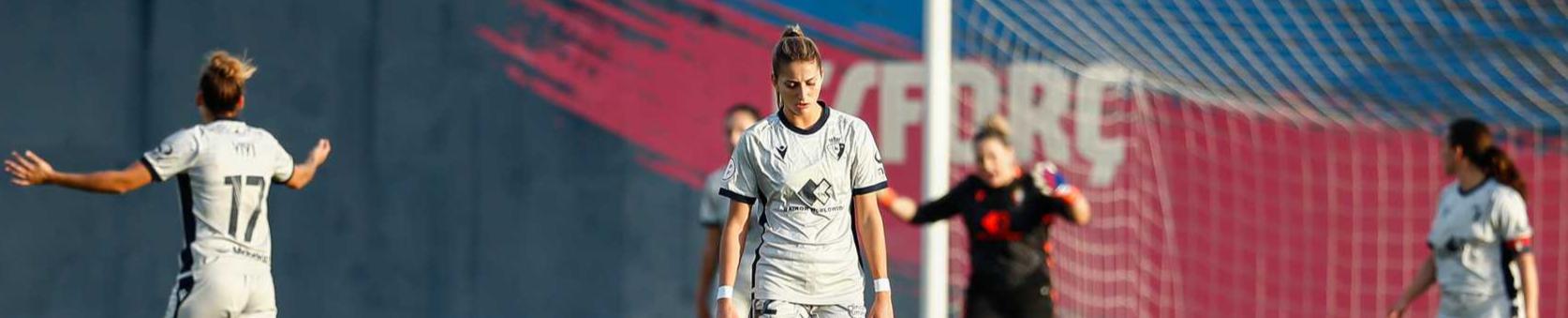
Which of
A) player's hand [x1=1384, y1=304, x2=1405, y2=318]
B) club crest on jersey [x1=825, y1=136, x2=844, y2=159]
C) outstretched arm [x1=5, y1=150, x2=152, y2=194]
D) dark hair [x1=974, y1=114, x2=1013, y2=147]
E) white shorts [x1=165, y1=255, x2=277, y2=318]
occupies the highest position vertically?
dark hair [x1=974, y1=114, x2=1013, y2=147]

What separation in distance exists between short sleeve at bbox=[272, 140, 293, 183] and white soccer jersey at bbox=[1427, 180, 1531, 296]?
434 centimetres

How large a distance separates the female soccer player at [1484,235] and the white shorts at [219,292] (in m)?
4.43

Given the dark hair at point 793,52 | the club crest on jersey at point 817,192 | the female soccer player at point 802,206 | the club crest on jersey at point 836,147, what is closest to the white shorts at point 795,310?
the female soccer player at point 802,206

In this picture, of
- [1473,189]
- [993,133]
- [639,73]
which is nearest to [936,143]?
[993,133]

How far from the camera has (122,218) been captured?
10.5m

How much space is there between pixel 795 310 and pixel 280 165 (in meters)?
1.99

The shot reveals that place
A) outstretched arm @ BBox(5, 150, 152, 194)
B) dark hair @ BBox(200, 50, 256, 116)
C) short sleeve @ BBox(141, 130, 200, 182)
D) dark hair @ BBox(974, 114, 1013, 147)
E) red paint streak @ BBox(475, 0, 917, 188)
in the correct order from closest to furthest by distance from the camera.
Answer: outstretched arm @ BBox(5, 150, 152, 194) → short sleeve @ BBox(141, 130, 200, 182) → dark hair @ BBox(200, 50, 256, 116) → dark hair @ BBox(974, 114, 1013, 147) → red paint streak @ BBox(475, 0, 917, 188)

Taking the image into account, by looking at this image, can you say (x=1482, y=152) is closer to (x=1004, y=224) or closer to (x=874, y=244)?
(x=1004, y=224)

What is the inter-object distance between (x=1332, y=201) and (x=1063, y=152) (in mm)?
1571

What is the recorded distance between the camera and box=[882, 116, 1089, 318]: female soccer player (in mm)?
7238

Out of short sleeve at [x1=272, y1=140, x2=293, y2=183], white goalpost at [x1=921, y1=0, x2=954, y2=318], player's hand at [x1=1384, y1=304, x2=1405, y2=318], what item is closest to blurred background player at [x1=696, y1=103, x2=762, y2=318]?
white goalpost at [x1=921, y1=0, x2=954, y2=318]

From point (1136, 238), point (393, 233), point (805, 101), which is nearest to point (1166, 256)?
point (1136, 238)

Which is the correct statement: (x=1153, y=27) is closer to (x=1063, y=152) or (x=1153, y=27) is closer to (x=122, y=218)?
(x=1063, y=152)

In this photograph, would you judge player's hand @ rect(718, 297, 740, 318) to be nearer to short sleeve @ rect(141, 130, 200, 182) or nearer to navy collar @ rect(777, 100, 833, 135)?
navy collar @ rect(777, 100, 833, 135)
